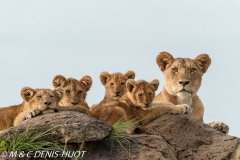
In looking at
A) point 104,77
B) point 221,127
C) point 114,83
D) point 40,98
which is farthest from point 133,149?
point 104,77

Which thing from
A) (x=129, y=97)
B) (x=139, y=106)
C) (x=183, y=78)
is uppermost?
(x=183, y=78)

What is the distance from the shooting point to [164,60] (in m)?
13.6

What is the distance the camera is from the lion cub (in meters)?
10.9

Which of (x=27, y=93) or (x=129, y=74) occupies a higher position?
(x=129, y=74)

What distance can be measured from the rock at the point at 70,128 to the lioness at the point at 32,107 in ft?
2.04

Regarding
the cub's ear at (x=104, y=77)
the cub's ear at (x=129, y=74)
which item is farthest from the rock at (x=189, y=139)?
the cub's ear at (x=104, y=77)

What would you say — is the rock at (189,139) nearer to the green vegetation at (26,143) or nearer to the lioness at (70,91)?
the green vegetation at (26,143)

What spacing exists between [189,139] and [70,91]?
2.93m

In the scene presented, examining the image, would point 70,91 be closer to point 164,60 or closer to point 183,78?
point 164,60

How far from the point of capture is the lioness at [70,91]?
13.2 m

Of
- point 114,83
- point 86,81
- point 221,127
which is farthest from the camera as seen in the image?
point 114,83

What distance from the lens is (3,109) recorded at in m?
11.7

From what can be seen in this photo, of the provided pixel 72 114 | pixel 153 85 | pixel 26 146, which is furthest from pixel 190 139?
pixel 26 146

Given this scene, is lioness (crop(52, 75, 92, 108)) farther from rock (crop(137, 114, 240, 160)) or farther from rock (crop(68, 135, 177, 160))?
rock (crop(68, 135, 177, 160))
